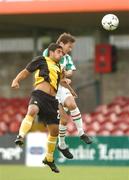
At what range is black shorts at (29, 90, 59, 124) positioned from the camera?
11.8 metres

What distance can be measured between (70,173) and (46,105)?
4.25m

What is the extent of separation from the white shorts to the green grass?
209 cm

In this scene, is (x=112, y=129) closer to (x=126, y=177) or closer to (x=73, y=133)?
(x=73, y=133)

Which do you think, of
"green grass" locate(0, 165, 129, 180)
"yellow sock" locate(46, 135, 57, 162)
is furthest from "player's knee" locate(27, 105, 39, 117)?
"green grass" locate(0, 165, 129, 180)

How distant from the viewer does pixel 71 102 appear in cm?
1240

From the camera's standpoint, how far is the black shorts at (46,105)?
Answer: 11.8 m

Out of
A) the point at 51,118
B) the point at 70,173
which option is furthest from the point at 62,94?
the point at 70,173

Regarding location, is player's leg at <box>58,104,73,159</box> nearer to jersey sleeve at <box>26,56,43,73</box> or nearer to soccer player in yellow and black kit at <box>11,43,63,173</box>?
soccer player in yellow and black kit at <box>11,43,63,173</box>

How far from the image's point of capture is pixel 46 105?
466 inches

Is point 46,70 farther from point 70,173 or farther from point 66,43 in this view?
point 70,173

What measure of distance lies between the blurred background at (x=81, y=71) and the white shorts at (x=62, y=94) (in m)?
5.14

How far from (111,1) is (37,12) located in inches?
76.6

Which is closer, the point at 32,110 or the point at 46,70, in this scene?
the point at 32,110

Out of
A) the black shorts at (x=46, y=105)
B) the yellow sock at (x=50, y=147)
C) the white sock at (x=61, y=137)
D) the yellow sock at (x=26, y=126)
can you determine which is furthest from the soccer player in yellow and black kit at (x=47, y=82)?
the white sock at (x=61, y=137)
